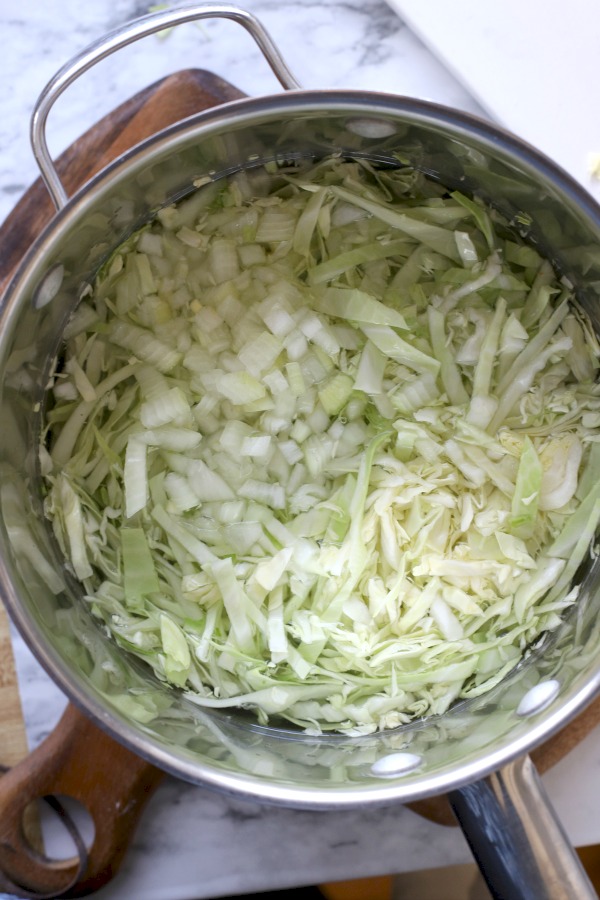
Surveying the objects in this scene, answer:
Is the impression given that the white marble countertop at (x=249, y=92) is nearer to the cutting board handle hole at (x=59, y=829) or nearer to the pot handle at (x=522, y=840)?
the cutting board handle hole at (x=59, y=829)

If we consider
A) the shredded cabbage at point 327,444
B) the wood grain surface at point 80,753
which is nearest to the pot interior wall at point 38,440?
the shredded cabbage at point 327,444

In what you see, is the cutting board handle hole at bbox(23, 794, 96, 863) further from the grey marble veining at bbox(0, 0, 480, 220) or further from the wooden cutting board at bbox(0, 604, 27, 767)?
the grey marble veining at bbox(0, 0, 480, 220)

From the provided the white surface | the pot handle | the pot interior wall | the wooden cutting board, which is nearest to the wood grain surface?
the wooden cutting board

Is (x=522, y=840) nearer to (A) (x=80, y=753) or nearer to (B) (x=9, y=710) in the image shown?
(A) (x=80, y=753)

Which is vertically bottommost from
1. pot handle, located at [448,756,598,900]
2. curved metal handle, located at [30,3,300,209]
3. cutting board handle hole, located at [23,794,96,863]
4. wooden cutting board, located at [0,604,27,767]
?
pot handle, located at [448,756,598,900]

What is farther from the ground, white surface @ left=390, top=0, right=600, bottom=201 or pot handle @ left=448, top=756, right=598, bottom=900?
white surface @ left=390, top=0, right=600, bottom=201

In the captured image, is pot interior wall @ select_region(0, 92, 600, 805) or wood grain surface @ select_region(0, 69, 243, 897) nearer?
pot interior wall @ select_region(0, 92, 600, 805)

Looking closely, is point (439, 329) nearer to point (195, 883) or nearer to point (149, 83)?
point (149, 83)
